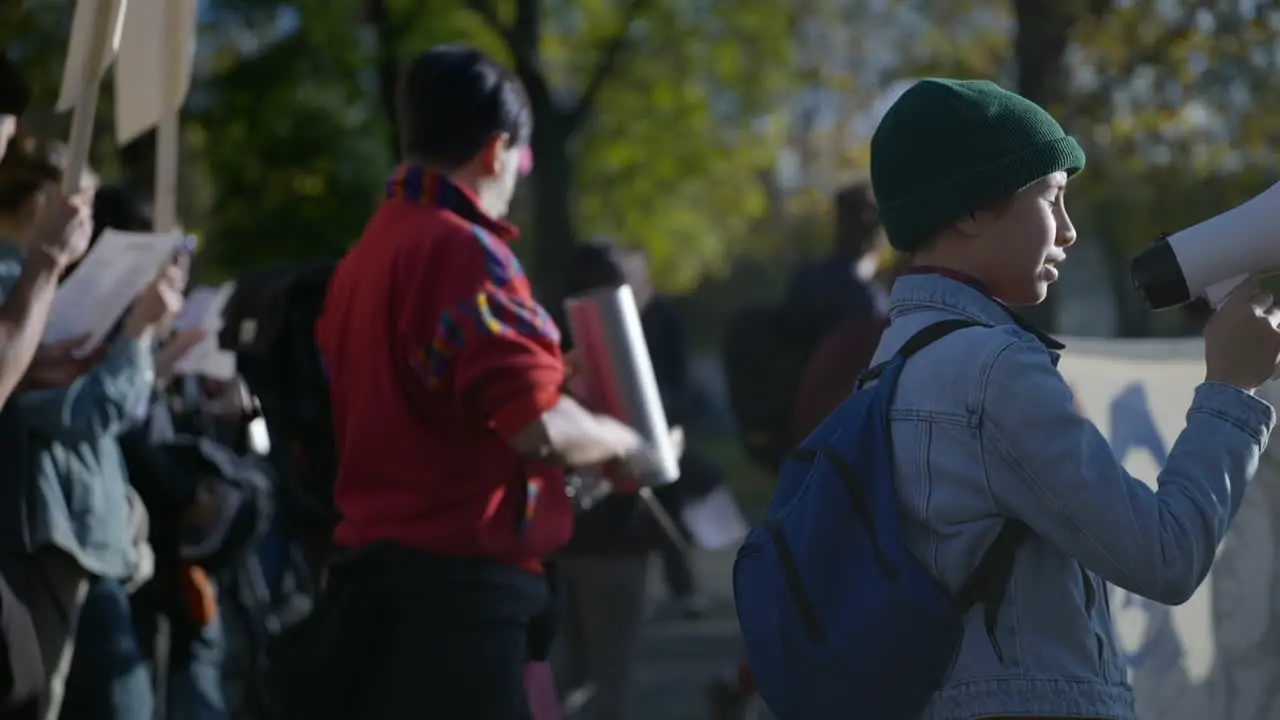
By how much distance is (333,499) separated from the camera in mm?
4430

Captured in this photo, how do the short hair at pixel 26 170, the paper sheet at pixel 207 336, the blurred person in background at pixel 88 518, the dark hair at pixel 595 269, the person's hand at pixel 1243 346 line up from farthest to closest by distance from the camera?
the dark hair at pixel 595 269
the paper sheet at pixel 207 336
the short hair at pixel 26 170
the blurred person in background at pixel 88 518
the person's hand at pixel 1243 346

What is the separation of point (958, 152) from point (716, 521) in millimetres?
3429

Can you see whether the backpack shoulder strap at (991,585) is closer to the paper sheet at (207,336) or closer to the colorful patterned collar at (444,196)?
the colorful patterned collar at (444,196)

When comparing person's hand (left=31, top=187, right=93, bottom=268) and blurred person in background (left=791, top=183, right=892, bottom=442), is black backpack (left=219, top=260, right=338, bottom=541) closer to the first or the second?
person's hand (left=31, top=187, right=93, bottom=268)

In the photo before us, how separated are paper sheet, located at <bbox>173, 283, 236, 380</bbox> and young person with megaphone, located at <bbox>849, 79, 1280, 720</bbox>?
403 cm

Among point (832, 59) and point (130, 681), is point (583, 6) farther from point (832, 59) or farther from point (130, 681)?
point (832, 59)

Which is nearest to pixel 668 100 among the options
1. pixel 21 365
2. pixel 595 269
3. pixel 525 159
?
pixel 595 269

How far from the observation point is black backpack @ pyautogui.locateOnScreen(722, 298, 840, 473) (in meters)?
7.61

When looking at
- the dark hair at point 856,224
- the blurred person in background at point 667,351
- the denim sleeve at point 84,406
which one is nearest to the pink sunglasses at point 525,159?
the denim sleeve at point 84,406

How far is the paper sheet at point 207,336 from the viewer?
696 cm

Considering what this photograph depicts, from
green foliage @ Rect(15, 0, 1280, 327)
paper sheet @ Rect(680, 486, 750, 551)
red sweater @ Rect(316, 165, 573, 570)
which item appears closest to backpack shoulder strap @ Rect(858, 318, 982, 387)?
red sweater @ Rect(316, 165, 573, 570)

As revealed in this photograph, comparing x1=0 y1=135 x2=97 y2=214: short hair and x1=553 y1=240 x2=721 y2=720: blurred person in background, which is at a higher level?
x1=0 y1=135 x2=97 y2=214: short hair

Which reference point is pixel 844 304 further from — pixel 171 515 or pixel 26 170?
pixel 26 170

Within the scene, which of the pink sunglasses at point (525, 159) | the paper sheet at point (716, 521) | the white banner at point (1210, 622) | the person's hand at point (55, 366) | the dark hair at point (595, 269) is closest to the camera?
the pink sunglasses at point (525, 159)
